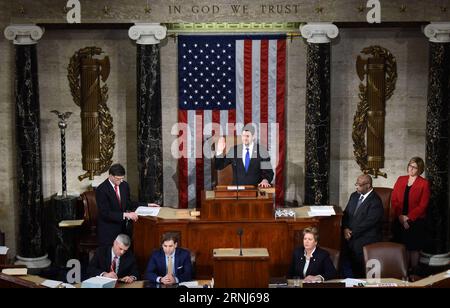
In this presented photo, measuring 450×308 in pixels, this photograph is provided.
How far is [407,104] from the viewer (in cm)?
1534

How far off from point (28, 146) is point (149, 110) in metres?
2.12

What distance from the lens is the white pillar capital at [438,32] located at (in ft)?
46.9

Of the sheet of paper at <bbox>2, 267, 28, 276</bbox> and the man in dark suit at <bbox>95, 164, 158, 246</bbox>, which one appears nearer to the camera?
the sheet of paper at <bbox>2, 267, 28, 276</bbox>

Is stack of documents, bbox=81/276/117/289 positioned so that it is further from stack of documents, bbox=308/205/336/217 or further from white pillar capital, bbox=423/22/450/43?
white pillar capital, bbox=423/22/450/43

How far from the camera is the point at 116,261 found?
11.0 metres

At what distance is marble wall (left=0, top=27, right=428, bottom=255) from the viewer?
15.2 meters

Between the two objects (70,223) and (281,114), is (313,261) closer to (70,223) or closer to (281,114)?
(281,114)

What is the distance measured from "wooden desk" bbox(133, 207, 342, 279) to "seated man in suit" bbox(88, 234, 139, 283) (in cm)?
162

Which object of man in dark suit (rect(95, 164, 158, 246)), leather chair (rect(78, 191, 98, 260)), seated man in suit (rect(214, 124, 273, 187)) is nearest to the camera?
man in dark suit (rect(95, 164, 158, 246))

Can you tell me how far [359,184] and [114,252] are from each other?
3.93 m

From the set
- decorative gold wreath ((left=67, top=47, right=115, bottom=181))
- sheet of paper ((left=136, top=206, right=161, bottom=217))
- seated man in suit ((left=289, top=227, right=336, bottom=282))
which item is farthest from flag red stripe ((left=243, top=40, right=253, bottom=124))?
seated man in suit ((left=289, top=227, right=336, bottom=282))

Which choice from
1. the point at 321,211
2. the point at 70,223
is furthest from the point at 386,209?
the point at 70,223

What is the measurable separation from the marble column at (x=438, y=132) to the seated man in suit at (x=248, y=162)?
2926mm

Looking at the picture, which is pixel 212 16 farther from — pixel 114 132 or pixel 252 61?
pixel 114 132
